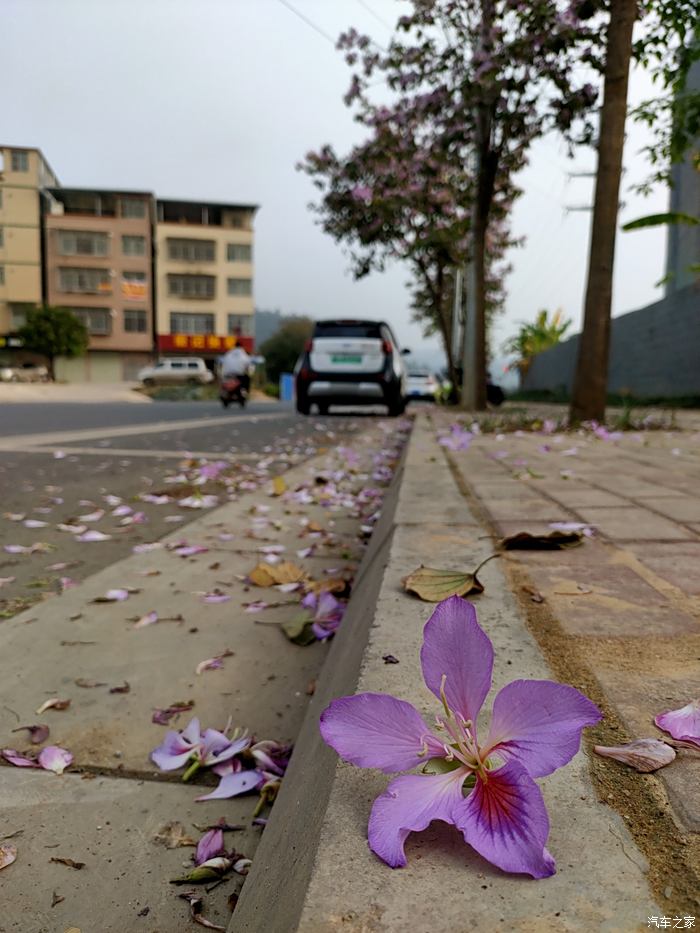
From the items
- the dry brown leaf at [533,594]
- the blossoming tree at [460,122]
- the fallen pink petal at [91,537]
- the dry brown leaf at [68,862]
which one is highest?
the blossoming tree at [460,122]

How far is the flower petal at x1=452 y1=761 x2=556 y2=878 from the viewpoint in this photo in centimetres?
60

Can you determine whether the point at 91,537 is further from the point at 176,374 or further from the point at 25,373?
the point at 25,373

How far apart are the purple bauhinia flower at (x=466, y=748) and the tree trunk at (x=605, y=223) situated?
6.03m

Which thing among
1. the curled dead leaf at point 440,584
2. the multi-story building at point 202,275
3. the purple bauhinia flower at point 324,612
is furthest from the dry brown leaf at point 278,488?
the multi-story building at point 202,275

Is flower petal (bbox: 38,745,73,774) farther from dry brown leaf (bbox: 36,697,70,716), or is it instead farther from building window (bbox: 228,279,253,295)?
building window (bbox: 228,279,253,295)

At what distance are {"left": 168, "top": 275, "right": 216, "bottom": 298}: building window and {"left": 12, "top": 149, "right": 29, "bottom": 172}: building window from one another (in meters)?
11.4

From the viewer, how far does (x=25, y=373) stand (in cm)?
4328

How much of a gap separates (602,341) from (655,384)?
33.3ft

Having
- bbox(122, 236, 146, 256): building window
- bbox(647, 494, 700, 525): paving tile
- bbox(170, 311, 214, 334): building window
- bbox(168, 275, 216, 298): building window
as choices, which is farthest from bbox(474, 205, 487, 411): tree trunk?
bbox(122, 236, 146, 256): building window

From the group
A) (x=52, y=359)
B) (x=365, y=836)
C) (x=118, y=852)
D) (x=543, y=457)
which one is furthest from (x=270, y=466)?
→ (x=52, y=359)

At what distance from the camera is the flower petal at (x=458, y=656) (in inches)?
29.6

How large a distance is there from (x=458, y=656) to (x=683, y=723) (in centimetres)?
29

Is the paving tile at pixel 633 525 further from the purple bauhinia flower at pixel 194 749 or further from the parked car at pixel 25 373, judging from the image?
the parked car at pixel 25 373

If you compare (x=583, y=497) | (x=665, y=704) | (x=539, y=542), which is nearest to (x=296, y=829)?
(x=665, y=704)
